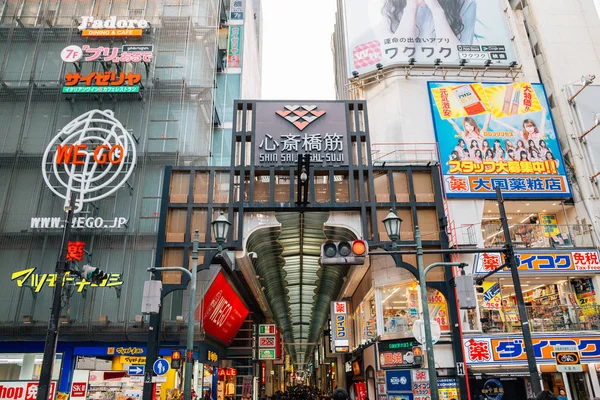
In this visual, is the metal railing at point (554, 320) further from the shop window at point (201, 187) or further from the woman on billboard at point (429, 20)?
the woman on billboard at point (429, 20)

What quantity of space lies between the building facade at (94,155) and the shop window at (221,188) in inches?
170

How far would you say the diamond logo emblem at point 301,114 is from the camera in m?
20.3

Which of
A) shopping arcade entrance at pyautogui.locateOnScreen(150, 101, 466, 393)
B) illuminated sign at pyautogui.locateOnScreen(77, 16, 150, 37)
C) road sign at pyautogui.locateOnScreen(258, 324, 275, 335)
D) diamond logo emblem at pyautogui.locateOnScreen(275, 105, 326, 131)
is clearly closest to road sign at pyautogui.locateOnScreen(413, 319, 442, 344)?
shopping arcade entrance at pyautogui.locateOnScreen(150, 101, 466, 393)

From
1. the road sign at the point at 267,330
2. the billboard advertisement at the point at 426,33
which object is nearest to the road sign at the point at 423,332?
the billboard advertisement at the point at 426,33

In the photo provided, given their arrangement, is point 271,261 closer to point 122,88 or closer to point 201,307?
point 201,307

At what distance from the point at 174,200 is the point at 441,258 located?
→ 11.9m

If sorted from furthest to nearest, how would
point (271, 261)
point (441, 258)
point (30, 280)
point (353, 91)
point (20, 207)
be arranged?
point (353, 91) → point (271, 261) → point (20, 207) → point (30, 280) → point (441, 258)

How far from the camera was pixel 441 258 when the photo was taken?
61.3 feet

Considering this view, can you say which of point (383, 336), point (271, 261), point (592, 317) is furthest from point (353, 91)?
point (592, 317)

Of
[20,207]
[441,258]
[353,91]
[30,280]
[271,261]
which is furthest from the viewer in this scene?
[353,91]

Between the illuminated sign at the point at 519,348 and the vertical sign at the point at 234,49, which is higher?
the vertical sign at the point at 234,49

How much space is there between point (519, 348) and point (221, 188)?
48.2 feet

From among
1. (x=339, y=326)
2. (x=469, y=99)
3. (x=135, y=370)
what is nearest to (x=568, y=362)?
(x=339, y=326)

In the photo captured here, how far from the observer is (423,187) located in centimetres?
1972
